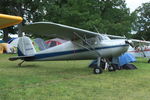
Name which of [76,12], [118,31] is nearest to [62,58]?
[76,12]

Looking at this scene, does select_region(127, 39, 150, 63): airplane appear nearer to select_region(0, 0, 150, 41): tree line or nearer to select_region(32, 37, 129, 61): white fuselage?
select_region(0, 0, 150, 41): tree line

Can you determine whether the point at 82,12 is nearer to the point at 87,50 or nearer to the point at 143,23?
the point at 87,50

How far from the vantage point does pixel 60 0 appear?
40.0 m

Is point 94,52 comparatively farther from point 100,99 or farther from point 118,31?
point 118,31

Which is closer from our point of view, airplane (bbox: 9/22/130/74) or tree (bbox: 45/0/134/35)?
airplane (bbox: 9/22/130/74)

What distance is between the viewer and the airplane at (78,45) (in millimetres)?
11500

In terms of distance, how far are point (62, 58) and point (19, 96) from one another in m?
6.92

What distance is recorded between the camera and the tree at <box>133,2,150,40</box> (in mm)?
58312

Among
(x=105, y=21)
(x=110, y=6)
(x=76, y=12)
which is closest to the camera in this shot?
(x=76, y=12)

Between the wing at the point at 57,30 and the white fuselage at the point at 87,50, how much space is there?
0.39 meters

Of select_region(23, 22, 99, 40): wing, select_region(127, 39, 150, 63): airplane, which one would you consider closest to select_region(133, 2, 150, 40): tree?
select_region(127, 39, 150, 63): airplane

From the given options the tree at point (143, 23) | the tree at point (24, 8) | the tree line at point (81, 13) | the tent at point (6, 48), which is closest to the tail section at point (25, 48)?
the tree line at point (81, 13)

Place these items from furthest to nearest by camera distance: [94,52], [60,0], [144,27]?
[144,27] < [60,0] < [94,52]

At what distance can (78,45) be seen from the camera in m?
12.7
